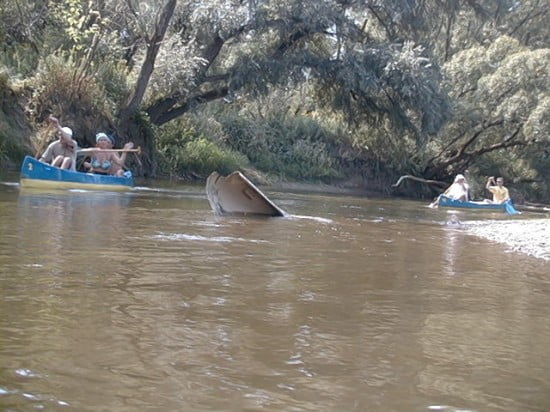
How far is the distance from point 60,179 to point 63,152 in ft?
5.15

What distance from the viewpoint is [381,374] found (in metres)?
3.31

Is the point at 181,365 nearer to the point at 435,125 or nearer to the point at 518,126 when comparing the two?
the point at 435,125

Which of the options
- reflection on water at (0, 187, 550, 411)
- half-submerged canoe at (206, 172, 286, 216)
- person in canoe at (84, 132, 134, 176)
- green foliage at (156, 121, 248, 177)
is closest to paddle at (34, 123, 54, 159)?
person in canoe at (84, 132, 134, 176)

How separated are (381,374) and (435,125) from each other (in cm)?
2069

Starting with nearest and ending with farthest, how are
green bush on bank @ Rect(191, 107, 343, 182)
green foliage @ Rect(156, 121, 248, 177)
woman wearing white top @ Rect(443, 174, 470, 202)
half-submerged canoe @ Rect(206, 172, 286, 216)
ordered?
half-submerged canoe @ Rect(206, 172, 286, 216) < woman wearing white top @ Rect(443, 174, 470, 202) < green foliage @ Rect(156, 121, 248, 177) < green bush on bank @ Rect(191, 107, 343, 182)

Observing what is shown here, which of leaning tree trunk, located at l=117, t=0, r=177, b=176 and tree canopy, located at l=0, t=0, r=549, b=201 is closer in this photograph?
leaning tree trunk, located at l=117, t=0, r=177, b=176

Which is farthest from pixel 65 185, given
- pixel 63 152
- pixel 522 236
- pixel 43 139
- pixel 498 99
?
pixel 498 99

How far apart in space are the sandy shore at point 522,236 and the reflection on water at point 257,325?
1.28 m

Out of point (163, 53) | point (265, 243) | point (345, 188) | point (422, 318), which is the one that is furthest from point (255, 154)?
point (422, 318)

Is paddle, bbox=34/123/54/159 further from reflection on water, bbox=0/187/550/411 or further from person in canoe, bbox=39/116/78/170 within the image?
reflection on water, bbox=0/187/550/411

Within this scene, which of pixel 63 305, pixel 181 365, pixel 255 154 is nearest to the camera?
pixel 181 365

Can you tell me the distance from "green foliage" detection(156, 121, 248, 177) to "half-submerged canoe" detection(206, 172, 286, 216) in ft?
42.5

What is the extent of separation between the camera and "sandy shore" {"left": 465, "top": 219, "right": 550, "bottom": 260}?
9.25 metres

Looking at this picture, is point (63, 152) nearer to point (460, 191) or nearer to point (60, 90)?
point (60, 90)
